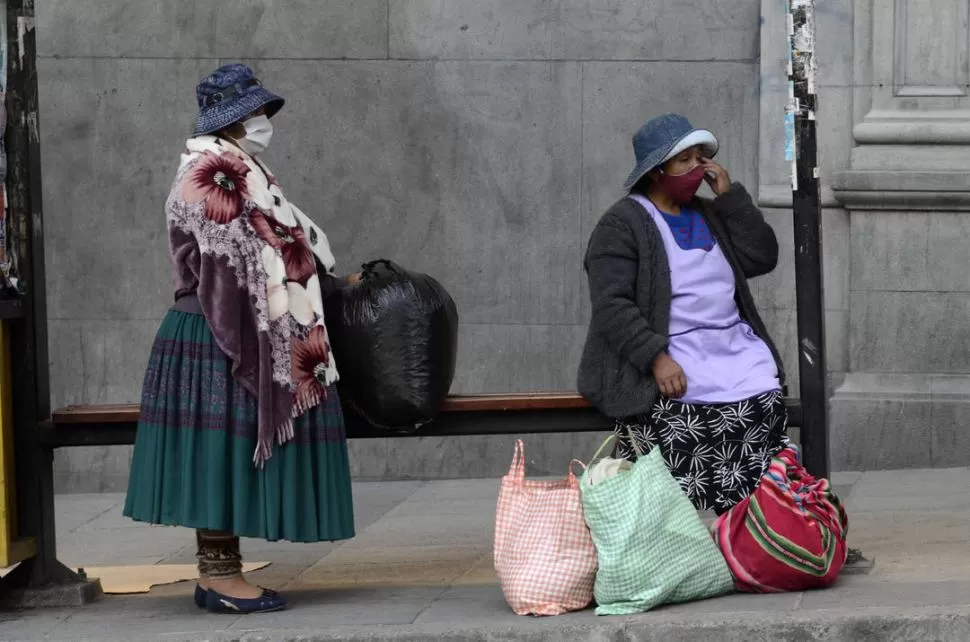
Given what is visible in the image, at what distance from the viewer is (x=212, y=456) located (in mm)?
4855

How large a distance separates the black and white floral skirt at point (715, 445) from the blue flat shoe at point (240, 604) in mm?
1292

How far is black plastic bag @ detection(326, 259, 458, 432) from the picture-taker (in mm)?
4965

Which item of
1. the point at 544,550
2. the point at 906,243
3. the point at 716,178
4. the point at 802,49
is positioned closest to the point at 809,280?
the point at 716,178

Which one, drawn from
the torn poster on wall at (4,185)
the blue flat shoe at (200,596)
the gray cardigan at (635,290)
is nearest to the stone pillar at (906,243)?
the gray cardigan at (635,290)

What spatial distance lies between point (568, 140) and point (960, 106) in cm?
182

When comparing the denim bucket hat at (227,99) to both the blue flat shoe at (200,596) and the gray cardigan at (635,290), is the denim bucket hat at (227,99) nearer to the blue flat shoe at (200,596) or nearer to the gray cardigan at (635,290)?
the gray cardigan at (635,290)

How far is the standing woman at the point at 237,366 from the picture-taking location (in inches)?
190

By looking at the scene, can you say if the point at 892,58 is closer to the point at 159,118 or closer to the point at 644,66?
the point at 644,66

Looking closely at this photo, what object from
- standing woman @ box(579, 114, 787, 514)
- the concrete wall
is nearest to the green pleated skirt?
standing woman @ box(579, 114, 787, 514)

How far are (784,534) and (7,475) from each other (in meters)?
2.43

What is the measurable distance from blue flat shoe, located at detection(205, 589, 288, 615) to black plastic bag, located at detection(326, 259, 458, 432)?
0.65 metres

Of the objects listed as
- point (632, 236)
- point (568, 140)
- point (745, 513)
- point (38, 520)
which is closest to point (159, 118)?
point (568, 140)

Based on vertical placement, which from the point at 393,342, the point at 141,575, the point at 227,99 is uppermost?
the point at 227,99

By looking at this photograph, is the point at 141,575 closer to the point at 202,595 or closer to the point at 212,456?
the point at 202,595
